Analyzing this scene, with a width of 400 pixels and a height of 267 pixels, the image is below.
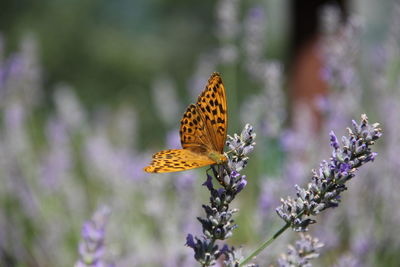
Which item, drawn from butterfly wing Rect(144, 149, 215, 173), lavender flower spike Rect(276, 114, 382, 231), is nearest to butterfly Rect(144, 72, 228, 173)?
butterfly wing Rect(144, 149, 215, 173)

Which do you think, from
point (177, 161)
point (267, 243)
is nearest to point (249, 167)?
point (177, 161)

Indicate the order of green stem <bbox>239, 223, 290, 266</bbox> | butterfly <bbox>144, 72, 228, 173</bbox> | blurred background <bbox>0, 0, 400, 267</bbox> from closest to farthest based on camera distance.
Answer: green stem <bbox>239, 223, 290, 266</bbox> → butterfly <bbox>144, 72, 228, 173</bbox> → blurred background <bbox>0, 0, 400, 267</bbox>

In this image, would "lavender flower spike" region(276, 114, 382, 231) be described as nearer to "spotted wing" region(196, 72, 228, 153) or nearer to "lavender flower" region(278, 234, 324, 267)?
"lavender flower" region(278, 234, 324, 267)

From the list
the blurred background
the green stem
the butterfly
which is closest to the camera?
the green stem

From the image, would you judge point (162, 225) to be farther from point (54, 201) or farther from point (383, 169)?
point (54, 201)

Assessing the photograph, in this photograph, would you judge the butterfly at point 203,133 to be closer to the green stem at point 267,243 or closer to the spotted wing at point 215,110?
the spotted wing at point 215,110

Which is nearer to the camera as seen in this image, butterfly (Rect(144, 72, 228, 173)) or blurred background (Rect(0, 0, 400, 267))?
butterfly (Rect(144, 72, 228, 173))

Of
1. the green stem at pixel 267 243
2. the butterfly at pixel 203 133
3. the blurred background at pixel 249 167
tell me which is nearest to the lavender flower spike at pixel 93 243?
the blurred background at pixel 249 167
